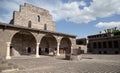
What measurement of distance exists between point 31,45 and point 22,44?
6.32 feet

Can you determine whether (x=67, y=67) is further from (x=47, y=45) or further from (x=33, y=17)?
(x=33, y=17)

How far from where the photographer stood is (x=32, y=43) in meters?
24.6

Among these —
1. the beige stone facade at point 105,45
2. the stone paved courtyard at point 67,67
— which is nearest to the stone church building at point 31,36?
the stone paved courtyard at point 67,67

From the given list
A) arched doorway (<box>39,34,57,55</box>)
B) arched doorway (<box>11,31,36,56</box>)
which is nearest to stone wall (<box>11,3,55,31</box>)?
arched doorway (<box>39,34,57,55</box>)

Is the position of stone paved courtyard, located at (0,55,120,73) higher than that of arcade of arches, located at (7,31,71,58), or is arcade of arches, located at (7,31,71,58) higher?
arcade of arches, located at (7,31,71,58)

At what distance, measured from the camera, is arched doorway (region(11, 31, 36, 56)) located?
71.9 feet

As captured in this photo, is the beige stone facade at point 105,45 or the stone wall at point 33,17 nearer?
the stone wall at point 33,17

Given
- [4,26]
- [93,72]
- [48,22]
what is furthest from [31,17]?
[93,72]

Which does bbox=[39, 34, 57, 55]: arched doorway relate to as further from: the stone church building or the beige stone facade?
the beige stone facade

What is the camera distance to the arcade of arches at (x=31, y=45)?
21.6 metres

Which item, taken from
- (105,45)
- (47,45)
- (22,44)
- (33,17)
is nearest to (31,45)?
(22,44)

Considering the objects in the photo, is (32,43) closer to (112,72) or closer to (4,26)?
(4,26)

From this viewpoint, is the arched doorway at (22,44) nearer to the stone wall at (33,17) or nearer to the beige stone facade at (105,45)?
the stone wall at (33,17)

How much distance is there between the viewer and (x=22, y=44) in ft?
75.5
